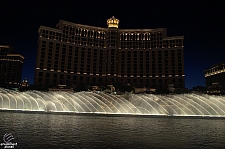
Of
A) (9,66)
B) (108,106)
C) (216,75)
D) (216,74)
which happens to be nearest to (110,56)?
(9,66)

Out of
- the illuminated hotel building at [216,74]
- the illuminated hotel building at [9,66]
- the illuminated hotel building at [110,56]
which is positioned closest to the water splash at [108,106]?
the illuminated hotel building at [110,56]

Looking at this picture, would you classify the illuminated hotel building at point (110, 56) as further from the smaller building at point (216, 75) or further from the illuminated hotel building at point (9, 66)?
the illuminated hotel building at point (9, 66)

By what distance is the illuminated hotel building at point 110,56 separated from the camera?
368 feet

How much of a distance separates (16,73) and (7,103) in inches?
5403

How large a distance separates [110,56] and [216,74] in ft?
294

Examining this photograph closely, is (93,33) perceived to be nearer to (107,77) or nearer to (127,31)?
(127,31)

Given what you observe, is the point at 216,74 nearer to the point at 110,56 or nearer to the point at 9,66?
the point at 110,56

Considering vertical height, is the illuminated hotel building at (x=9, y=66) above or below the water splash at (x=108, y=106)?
above

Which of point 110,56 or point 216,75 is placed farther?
point 216,75

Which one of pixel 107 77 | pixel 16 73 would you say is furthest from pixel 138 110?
pixel 16 73

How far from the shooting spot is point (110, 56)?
121625 mm

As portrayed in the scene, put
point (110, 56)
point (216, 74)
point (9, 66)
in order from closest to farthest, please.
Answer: point (110, 56)
point (216, 74)
point (9, 66)

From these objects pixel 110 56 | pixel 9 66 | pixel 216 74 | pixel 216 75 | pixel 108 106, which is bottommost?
pixel 108 106

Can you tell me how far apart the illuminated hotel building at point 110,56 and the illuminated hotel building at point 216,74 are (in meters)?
38.1
